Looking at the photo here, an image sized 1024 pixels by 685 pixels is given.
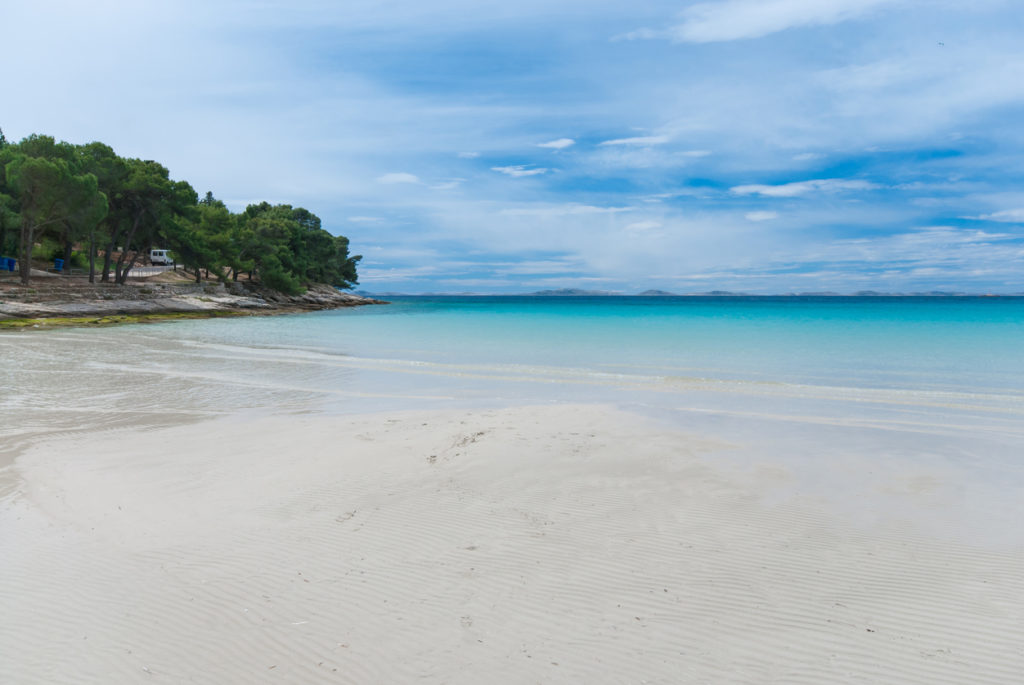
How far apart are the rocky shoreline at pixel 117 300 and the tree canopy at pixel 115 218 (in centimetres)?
243

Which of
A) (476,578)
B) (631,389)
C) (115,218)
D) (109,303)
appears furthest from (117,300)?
(476,578)

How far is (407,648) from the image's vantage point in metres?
3.67

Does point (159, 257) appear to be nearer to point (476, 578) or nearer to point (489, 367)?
point (489, 367)

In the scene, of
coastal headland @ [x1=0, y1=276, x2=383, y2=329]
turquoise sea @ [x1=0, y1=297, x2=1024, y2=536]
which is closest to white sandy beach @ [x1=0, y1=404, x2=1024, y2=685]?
turquoise sea @ [x1=0, y1=297, x2=1024, y2=536]

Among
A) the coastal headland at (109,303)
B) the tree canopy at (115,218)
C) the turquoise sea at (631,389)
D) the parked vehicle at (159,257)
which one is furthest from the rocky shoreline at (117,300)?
the parked vehicle at (159,257)

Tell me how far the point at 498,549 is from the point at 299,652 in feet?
6.20

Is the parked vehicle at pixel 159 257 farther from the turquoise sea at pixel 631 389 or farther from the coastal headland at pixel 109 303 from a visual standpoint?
the turquoise sea at pixel 631 389

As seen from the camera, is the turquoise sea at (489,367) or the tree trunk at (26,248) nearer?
the turquoise sea at (489,367)

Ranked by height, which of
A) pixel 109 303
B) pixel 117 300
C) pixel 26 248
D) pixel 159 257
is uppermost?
pixel 159 257

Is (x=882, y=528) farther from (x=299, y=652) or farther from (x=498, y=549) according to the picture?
(x=299, y=652)

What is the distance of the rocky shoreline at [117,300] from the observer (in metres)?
33.6

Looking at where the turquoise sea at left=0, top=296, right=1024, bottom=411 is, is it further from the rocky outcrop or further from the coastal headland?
the rocky outcrop

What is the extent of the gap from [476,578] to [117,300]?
148 ft

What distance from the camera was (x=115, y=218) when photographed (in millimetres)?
48406
